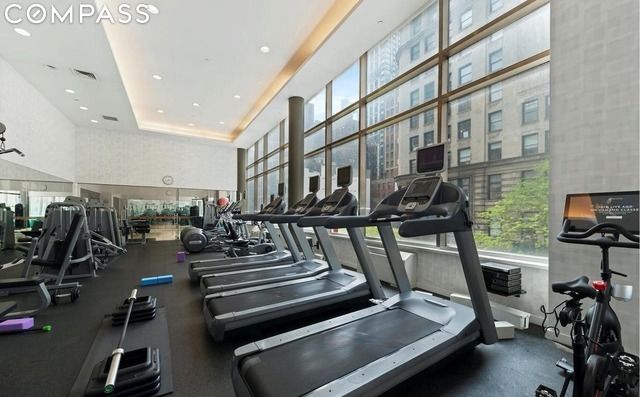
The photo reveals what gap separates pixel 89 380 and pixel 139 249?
7.05 meters

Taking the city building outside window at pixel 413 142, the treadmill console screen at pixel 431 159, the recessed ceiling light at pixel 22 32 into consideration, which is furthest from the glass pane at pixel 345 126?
the recessed ceiling light at pixel 22 32

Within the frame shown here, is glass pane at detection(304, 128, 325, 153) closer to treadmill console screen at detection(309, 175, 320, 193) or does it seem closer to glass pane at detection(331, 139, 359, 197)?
glass pane at detection(331, 139, 359, 197)

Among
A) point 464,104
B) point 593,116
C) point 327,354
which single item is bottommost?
point 327,354

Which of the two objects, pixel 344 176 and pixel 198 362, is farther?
pixel 344 176

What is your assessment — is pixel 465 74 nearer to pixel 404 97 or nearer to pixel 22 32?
pixel 404 97

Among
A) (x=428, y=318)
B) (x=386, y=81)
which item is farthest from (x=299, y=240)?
(x=386, y=81)

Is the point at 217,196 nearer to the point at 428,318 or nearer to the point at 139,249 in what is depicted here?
the point at 139,249

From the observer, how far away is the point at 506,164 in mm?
3355

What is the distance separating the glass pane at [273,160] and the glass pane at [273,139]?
264mm

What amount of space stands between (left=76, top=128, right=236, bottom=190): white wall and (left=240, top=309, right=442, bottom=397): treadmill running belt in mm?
11308

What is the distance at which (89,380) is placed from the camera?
188 centimetres

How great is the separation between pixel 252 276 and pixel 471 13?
14.9 ft

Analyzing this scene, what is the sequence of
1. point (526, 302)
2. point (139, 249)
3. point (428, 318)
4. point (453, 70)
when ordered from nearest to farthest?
1. point (428, 318)
2. point (526, 302)
3. point (453, 70)
4. point (139, 249)

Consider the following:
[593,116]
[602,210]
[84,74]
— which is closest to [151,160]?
[84,74]
